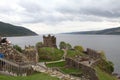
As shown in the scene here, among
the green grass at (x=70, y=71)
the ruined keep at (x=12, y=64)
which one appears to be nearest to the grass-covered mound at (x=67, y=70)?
the green grass at (x=70, y=71)

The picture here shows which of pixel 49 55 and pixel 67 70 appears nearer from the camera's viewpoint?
pixel 67 70

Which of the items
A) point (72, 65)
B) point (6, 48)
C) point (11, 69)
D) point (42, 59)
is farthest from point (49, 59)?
point (11, 69)

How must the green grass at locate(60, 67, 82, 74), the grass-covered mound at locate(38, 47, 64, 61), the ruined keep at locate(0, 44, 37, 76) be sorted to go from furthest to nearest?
the grass-covered mound at locate(38, 47, 64, 61) < the green grass at locate(60, 67, 82, 74) < the ruined keep at locate(0, 44, 37, 76)

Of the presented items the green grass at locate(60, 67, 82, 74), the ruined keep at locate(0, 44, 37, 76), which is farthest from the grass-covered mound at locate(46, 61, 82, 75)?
the ruined keep at locate(0, 44, 37, 76)

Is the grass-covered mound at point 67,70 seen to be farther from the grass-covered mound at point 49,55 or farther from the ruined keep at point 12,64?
the ruined keep at point 12,64

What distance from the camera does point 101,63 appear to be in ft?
236

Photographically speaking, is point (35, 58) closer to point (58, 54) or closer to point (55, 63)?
point (55, 63)

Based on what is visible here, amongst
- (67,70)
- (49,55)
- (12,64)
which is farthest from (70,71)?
(49,55)

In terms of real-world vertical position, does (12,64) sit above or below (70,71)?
above

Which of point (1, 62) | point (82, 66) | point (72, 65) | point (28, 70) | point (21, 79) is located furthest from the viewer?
point (72, 65)

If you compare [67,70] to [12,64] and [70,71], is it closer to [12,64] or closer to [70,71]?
[70,71]

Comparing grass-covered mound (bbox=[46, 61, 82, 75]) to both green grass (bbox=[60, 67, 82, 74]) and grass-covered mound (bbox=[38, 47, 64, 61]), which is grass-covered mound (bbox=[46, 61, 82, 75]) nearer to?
green grass (bbox=[60, 67, 82, 74])

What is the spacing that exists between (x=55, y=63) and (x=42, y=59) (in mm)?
7208

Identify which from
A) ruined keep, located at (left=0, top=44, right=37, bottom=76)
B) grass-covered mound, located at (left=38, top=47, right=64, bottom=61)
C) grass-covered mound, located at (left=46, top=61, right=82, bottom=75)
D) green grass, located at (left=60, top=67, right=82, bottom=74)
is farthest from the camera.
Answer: grass-covered mound, located at (left=38, top=47, right=64, bottom=61)
